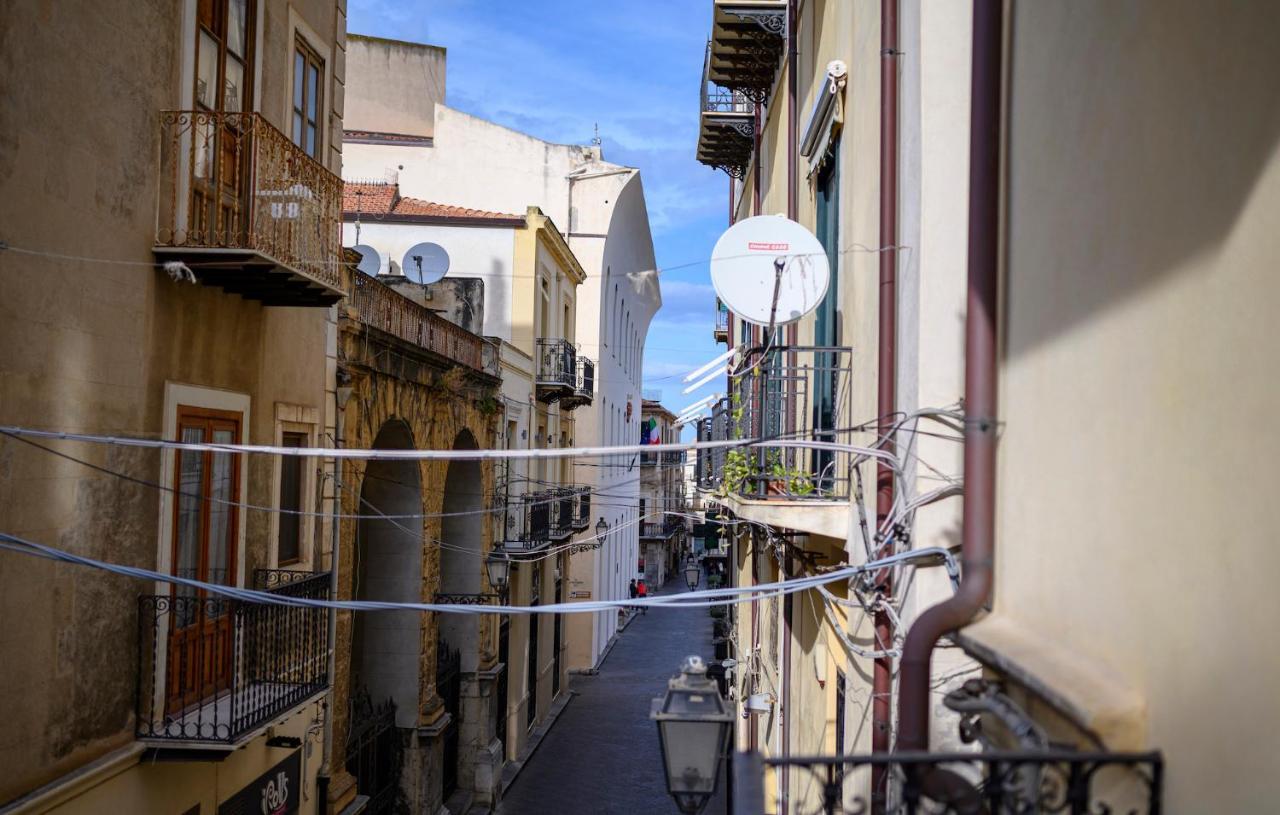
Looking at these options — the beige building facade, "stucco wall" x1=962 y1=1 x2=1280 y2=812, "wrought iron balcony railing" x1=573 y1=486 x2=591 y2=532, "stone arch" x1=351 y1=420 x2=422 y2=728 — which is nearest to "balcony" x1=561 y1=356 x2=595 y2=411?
"wrought iron balcony railing" x1=573 y1=486 x2=591 y2=532

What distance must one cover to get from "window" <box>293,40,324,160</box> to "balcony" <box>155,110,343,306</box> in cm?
171

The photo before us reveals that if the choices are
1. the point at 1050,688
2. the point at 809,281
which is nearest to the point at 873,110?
the point at 809,281

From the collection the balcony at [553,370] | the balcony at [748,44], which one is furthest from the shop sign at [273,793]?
the balcony at [553,370]

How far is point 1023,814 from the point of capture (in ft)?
11.1

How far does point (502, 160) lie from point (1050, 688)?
28.8 meters

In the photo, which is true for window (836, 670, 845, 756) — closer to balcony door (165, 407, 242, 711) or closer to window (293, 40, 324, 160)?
balcony door (165, 407, 242, 711)

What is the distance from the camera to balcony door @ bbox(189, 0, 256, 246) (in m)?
9.29

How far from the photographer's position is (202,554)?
32.6 feet

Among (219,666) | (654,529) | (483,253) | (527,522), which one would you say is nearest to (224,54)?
(219,666)

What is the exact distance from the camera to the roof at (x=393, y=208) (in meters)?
25.3

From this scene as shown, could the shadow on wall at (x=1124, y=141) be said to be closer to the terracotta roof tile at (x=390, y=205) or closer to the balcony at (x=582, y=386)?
the terracotta roof tile at (x=390, y=205)

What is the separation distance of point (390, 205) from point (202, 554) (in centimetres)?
1818

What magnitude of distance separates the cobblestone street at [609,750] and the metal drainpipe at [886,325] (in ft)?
24.2

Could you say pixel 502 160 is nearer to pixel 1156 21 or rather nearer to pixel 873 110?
pixel 873 110
